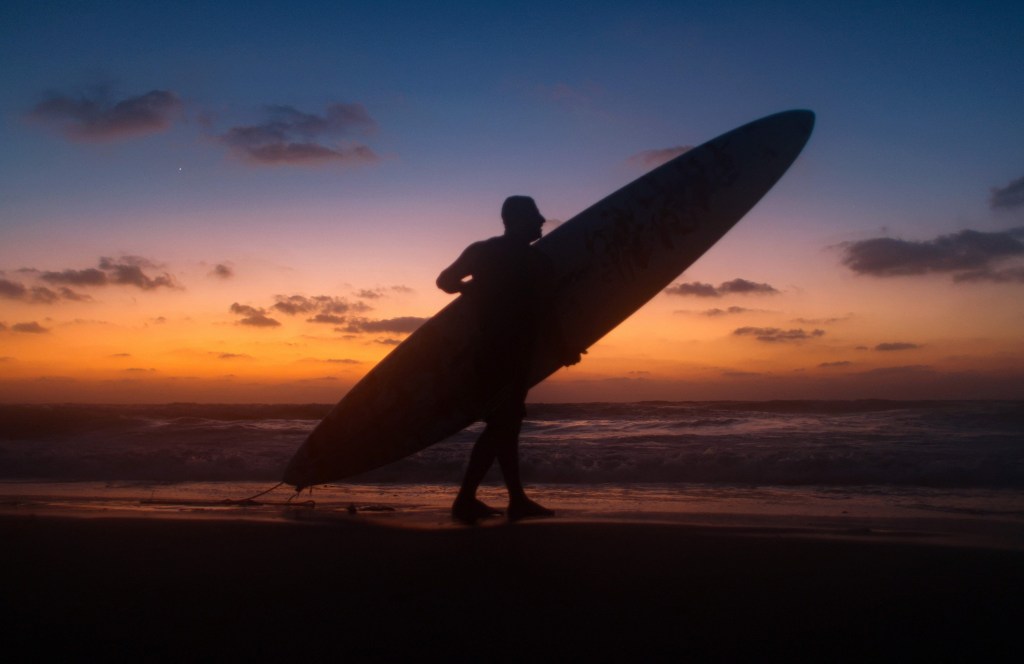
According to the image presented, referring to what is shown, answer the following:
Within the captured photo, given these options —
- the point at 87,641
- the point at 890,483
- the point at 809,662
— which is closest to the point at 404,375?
the point at 87,641

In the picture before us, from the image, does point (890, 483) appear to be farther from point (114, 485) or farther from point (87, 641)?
point (114, 485)

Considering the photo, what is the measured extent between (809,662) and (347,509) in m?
2.94

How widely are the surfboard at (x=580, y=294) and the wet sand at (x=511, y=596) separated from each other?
1230 millimetres

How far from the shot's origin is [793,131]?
16.9 feet

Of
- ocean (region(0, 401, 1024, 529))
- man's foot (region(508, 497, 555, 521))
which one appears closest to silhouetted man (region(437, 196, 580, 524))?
man's foot (region(508, 497, 555, 521))

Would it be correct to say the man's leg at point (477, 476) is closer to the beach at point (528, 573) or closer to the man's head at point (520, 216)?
the beach at point (528, 573)

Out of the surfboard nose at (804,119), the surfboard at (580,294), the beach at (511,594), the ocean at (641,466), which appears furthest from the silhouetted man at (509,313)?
the surfboard nose at (804,119)

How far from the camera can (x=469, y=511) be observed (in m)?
3.38

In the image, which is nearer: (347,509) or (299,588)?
(299,588)

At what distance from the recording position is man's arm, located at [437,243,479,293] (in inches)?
136

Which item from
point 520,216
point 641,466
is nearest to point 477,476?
point 520,216

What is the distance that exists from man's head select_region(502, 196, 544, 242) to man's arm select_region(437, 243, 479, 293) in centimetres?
19

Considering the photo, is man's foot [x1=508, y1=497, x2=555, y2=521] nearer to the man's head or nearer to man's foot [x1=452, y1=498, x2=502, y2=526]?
man's foot [x1=452, y1=498, x2=502, y2=526]

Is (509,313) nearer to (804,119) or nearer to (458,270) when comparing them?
(458,270)
